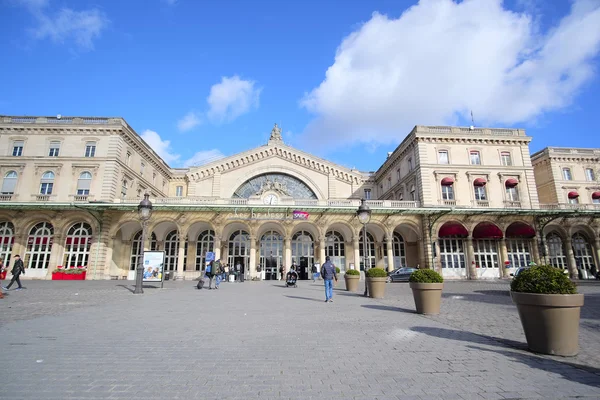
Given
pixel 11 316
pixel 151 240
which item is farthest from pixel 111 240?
pixel 11 316

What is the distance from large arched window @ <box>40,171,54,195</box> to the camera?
A: 94.7 feet

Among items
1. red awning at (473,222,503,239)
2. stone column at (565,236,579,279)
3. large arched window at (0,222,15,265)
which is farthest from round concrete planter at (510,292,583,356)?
large arched window at (0,222,15,265)

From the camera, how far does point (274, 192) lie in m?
36.9

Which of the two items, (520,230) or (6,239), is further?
(520,230)

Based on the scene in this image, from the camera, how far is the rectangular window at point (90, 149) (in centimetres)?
2955

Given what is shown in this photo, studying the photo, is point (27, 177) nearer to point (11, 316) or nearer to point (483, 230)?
point (11, 316)

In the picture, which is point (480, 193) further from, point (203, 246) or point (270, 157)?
point (203, 246)

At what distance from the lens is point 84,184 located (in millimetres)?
28891

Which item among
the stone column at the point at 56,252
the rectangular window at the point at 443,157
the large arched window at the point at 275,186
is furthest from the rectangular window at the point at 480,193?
the stone column at the point at 56,252

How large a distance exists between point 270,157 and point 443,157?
20.1 meters

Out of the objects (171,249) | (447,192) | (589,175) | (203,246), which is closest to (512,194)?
(447,192)

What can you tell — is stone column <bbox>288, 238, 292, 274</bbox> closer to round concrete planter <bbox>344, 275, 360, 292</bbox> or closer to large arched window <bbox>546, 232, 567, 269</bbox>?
round concrete planter <bbox>344, 275, 360, 292</bbox>

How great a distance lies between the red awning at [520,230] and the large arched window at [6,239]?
1830 inches

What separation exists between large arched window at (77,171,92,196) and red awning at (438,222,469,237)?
33983 millimetres
